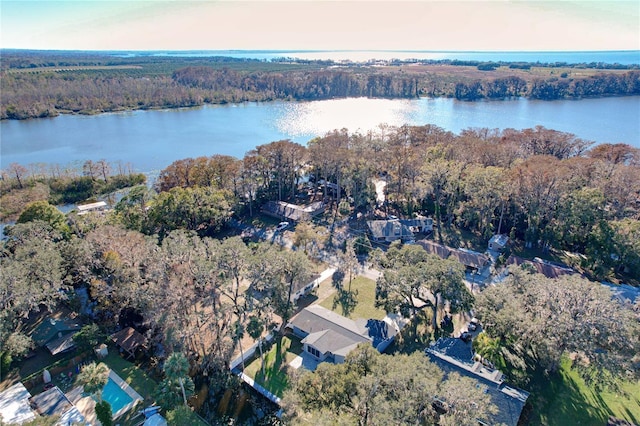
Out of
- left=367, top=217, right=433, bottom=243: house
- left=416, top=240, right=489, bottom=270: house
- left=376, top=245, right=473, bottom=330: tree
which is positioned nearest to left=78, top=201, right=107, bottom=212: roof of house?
left=367, top=217, right=433, bottom=243: house

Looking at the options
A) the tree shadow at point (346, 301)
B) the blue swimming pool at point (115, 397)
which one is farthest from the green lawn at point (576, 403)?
the blue swimming pool at point (115, 397)

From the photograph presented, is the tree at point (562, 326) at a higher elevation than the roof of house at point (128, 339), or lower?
higher

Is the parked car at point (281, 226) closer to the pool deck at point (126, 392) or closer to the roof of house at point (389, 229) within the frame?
the roof of house at point (389, 229)

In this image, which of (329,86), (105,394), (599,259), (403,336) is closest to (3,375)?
(105,394)

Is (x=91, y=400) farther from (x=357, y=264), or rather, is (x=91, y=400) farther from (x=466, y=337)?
(x=466, y=337)

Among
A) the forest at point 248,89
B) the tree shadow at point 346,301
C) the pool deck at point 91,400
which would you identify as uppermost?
the forest at point 248,89

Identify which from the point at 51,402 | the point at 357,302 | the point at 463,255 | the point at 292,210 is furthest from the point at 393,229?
the point at 51,402

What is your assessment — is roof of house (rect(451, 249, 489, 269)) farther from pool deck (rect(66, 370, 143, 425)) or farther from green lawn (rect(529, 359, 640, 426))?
pool deck (rect(66, 370, 143, 425))
